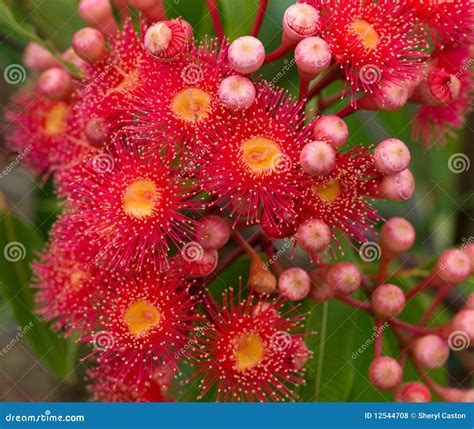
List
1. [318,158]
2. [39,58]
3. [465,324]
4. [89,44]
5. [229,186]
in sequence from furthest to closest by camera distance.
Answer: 1. [39,58]
2. [89,44]
3. [465,324]
4. [229,186]
5. [318,158]

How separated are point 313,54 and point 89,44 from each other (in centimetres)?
54

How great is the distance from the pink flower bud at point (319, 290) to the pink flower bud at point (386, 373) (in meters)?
0.18

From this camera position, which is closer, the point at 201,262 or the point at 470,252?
the point at 201,262

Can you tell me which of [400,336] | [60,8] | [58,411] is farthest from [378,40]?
[58,411]

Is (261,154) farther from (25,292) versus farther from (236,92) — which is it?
(25,292)

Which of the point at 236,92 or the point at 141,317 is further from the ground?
the point at 236,92

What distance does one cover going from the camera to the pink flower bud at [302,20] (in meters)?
1.28

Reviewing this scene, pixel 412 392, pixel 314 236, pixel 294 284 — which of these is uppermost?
pixel 314 236

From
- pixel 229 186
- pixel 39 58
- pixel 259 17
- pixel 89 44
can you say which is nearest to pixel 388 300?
pixel 229 186

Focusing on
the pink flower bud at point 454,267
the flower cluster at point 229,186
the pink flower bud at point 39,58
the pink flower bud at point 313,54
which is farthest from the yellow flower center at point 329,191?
the pink flower bud at point 39,58

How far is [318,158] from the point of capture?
1.21 meters

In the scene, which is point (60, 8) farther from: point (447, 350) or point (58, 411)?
point (447, 350)

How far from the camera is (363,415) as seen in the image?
167cm

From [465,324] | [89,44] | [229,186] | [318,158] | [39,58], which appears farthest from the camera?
[39,58]
